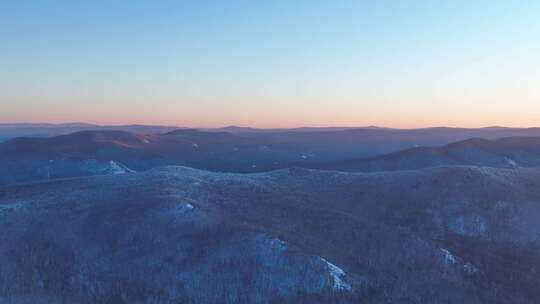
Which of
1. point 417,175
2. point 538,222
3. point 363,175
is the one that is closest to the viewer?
point 538,222

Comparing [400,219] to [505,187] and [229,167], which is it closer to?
[505,187]

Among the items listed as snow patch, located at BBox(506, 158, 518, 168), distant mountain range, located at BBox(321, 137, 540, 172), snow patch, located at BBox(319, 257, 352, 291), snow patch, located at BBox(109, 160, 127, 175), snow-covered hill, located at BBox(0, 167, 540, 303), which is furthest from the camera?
snow patch, located at BBox(109, 160, 127, 175)

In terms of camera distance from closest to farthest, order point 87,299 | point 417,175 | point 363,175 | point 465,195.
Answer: point 87,299 → point 465,195 → point 417,175 → point 363,175

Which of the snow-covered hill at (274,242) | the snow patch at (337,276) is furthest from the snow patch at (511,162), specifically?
the snow patch at (337,276)

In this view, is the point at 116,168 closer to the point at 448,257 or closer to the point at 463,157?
the point at 463,157

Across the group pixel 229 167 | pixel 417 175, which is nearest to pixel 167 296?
pixel 417 175

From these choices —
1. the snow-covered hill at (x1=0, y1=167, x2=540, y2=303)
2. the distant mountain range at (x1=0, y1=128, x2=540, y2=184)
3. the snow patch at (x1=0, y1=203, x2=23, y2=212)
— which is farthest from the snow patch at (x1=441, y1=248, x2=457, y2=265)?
the distant mountain range at (x1=0, y1=128, x2=540, y2=184)

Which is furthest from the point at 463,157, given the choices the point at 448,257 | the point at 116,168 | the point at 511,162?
the point at 116,168

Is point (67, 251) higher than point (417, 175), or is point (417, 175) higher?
point (417, 175)

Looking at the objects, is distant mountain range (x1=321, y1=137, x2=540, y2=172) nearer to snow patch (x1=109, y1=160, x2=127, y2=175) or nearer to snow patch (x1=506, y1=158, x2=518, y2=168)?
snow patch (x1=506, y1=158, x2=518, y2=168)
